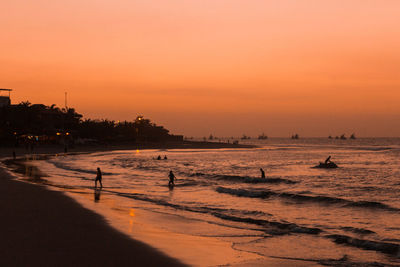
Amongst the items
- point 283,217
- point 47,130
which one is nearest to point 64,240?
point 283,217

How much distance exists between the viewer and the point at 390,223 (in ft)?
64.8

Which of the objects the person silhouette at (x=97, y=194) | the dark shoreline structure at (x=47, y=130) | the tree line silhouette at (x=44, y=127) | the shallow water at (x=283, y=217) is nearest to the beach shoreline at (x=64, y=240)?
the shallow water at (x=283, y=217)

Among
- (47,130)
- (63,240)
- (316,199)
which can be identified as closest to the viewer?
(63,240)

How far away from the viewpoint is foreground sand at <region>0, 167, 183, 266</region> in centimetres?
1182

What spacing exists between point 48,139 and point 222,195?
107955mm

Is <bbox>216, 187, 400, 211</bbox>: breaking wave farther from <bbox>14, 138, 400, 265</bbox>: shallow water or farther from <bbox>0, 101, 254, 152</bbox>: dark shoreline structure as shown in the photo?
<bbox>0, 101, 254, 152</bbox>: dark shoreline structure

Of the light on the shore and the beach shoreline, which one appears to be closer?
the beach shoreline

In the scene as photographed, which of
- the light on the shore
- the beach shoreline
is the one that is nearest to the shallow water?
the light on the shore

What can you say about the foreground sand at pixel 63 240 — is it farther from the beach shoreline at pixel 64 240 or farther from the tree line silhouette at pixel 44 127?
the tree line silhouette at pixel 44 127

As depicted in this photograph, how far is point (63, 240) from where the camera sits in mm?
14148

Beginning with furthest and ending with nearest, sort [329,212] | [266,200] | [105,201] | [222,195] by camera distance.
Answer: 1. [222,195]
2. [266,200]
3. [105,201]
4. [329,212]

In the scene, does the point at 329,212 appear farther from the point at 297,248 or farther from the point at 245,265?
the point at 245,265

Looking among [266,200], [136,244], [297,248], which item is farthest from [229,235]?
[266,200]

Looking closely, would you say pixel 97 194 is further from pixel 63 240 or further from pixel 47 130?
pixel 47 130
